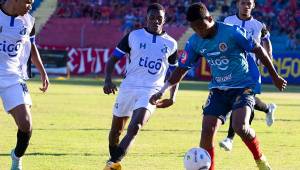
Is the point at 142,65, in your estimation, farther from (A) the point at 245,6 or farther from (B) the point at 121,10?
(B) the point at 121,10

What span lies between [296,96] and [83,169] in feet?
72.4

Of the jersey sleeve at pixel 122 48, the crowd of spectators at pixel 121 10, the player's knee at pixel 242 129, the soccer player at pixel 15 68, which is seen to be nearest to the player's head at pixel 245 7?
the jersey sleeve at pixel 122 48

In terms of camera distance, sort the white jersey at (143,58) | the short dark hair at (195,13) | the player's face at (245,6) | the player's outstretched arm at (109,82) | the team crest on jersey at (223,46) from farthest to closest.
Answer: the player's face at (245,6) < the white jersey at (143,58) < the player's outstretched arm at (109,82) < the team crest on jersey at (223,46) < the short dark hair at (195,13)

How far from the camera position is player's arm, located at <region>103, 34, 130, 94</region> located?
11078mm

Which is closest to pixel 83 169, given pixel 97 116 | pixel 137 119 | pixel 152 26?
pixel 137 119

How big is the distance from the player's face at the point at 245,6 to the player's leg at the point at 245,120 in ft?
13.1

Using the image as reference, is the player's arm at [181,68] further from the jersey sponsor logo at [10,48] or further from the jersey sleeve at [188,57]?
the jersey sponsor logo at [10,48]

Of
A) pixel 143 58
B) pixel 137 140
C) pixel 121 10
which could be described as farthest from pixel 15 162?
pixel 121 10

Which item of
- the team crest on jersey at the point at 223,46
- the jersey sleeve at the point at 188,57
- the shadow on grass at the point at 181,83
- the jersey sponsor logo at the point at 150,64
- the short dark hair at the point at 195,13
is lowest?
the shadow on grass at the point at 181,83

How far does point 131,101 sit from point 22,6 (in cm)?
195

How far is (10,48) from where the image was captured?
1094 centimetres

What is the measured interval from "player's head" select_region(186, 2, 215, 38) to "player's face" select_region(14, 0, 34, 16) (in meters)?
2.29

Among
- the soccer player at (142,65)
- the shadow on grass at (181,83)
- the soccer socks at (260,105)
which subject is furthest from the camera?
the shadow on grass at (181,83)

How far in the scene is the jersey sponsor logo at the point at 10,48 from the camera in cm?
1089
